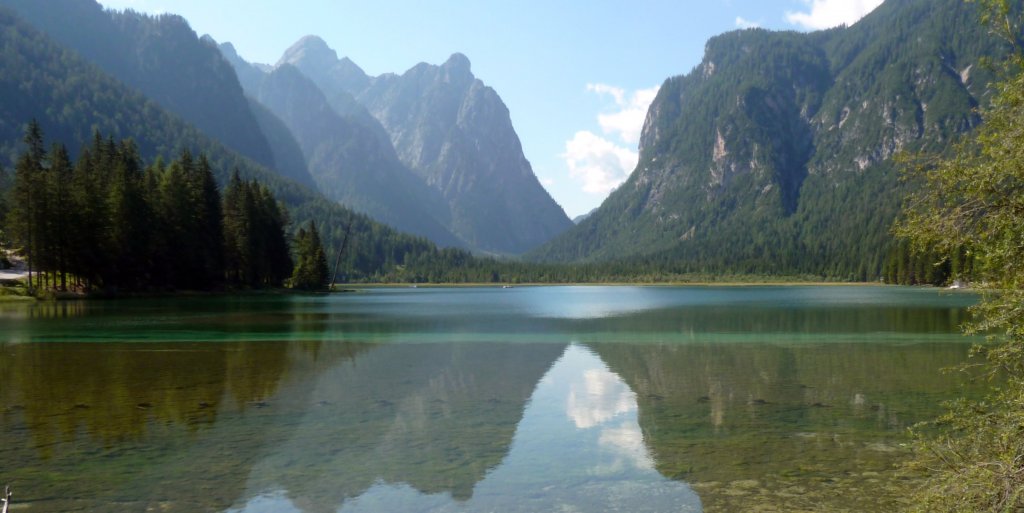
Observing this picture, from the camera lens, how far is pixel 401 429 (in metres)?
20.3

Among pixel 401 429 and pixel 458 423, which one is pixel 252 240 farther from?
pixel 401 429

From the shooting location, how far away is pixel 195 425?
20094 mm

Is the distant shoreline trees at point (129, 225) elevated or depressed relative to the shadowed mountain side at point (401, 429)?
elevated

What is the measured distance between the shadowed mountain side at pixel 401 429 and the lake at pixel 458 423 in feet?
0.31

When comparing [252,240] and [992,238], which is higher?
[252,240]

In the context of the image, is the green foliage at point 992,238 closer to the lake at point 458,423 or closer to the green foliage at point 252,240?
the lake at point 458,423

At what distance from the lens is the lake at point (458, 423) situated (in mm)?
14148

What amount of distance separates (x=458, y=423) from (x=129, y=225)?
8056 cm

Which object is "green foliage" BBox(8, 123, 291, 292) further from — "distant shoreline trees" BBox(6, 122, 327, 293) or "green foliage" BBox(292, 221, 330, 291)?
"green foliage" BBox(292, 221, 330, 291)

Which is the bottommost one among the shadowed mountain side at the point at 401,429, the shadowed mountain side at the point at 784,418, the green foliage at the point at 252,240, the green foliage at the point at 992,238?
the shadowed mountain side at the point at 784,418

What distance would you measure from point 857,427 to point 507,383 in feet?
45.8

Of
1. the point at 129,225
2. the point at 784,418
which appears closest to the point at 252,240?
the point at 129,225

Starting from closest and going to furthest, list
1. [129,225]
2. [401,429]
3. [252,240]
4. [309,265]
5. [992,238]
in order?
[992,238], [401,429], [129,225], [252,240], [309,265]

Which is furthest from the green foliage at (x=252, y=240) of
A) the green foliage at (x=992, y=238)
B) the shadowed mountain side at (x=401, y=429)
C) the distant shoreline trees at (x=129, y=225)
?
the green foliage at (x=992, y=238)
